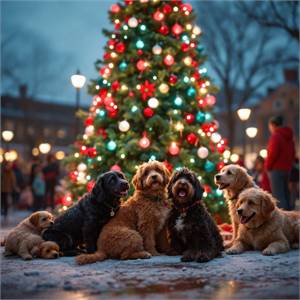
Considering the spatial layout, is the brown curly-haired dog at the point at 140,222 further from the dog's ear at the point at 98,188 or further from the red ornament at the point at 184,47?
the red ornament at the point at 184,47

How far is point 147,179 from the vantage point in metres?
6.87

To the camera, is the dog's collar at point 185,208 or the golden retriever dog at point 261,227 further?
the golden retriever dog at point 261,227

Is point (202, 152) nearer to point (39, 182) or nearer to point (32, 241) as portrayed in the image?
point (32, 241)

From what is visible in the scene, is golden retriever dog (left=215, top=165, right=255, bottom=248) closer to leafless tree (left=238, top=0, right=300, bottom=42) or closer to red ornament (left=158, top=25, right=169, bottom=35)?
red ornament (left=158, top=25, right=169, bottom=35)

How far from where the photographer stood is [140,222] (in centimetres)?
678

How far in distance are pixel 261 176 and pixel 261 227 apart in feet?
16.9

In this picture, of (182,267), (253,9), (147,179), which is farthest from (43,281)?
(253,9)

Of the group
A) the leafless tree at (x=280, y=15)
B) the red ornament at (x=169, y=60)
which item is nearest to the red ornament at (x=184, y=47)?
the red ornament at (x=169, y=60)

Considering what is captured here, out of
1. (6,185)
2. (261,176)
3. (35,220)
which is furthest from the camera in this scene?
(6,185)

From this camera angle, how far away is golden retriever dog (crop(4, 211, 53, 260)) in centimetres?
671

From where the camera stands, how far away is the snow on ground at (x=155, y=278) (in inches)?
180

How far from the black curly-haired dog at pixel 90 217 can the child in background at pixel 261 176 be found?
16.8 feet

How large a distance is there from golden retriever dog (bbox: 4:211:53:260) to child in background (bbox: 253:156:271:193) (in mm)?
5646

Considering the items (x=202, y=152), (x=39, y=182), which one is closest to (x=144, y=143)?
(x=202, y=152)
